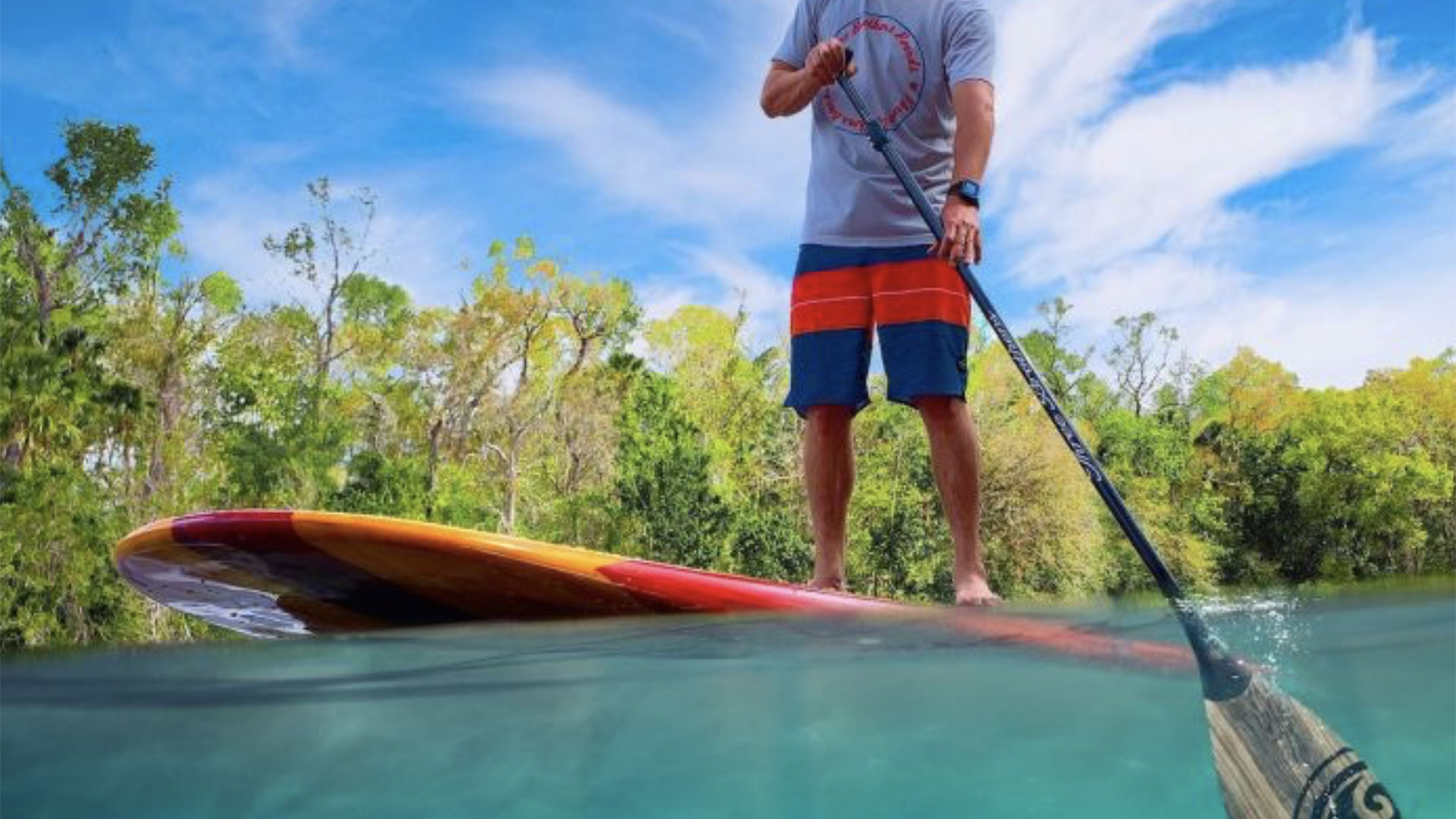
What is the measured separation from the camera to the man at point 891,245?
3023mm

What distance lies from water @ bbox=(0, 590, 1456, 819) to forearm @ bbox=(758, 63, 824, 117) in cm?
134

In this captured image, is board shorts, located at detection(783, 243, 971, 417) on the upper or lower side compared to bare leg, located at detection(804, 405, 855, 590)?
upper

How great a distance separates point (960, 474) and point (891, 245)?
60cm

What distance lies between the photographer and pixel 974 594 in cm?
310

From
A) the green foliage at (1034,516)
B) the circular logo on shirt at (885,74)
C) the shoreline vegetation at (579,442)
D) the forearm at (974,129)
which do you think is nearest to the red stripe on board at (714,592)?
the forearm at (974,129)

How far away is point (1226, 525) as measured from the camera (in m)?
26.0

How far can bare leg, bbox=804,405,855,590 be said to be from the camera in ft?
10.5

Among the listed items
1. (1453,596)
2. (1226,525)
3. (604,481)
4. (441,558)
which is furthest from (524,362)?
(441,558)

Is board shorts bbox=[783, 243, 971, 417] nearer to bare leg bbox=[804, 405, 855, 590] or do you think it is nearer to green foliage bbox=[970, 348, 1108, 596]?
bare leg bbox=[804, 405, 855, 590]

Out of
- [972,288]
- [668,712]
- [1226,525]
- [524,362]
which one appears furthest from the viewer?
[1226,525]

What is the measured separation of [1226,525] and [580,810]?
23.5 metres

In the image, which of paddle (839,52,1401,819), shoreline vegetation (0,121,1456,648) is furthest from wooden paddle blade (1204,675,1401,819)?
shoreline vegetation (0,121,1456,648)

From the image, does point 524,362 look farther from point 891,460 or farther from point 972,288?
point 972,288

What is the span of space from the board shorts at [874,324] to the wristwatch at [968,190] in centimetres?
16
